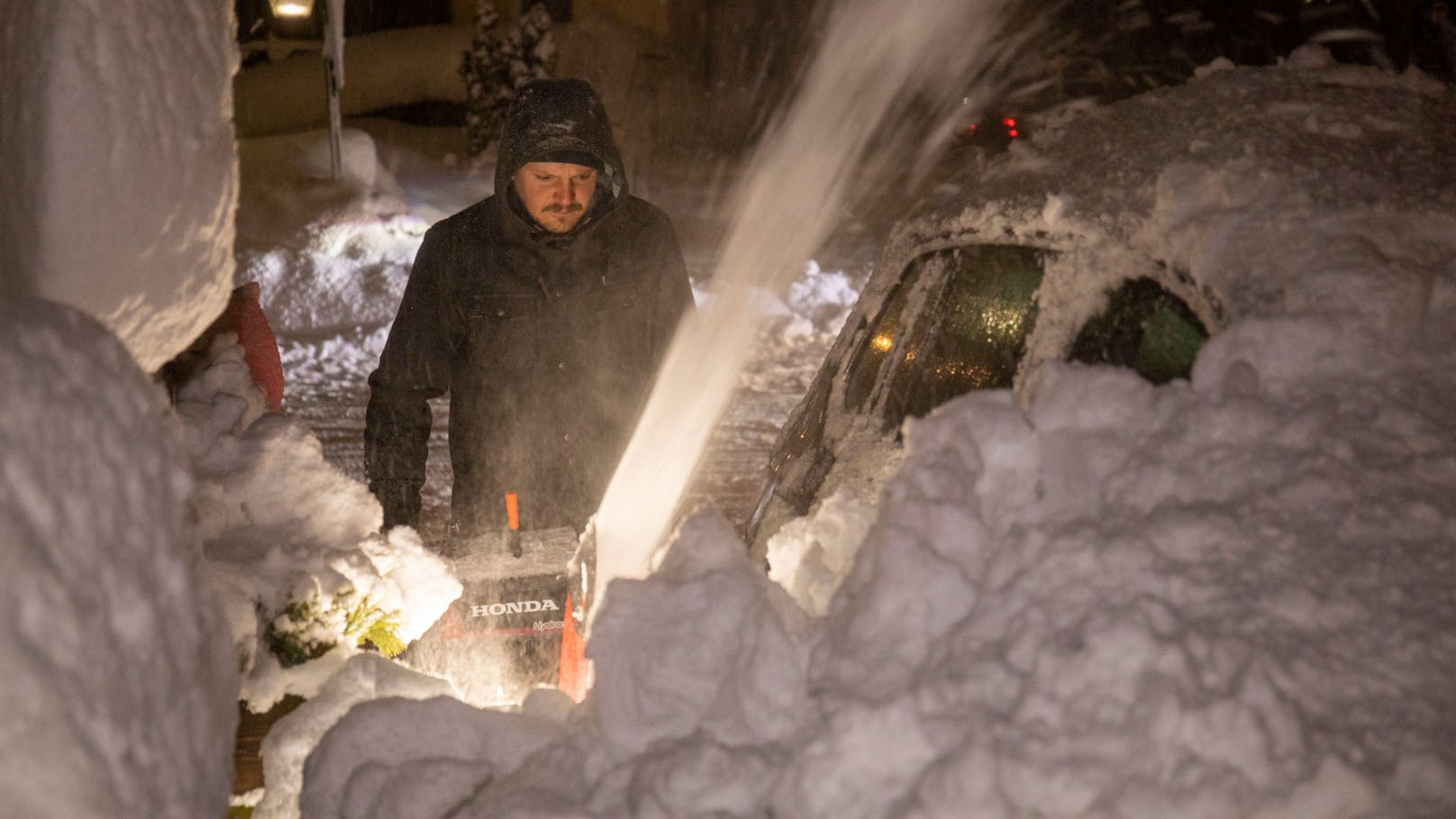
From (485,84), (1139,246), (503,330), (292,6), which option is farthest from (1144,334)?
(485,84)

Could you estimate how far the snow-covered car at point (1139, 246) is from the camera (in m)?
2.18

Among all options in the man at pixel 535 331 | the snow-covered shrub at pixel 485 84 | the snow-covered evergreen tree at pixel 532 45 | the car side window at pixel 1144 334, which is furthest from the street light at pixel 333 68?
the car side window at pixel 1144 334

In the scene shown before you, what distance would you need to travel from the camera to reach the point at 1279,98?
2631 mm

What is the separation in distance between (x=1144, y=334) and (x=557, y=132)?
2.23 metres

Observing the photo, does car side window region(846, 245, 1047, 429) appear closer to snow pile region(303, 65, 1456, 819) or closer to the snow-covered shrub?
snow pile region(303, 65, 1456, 819)

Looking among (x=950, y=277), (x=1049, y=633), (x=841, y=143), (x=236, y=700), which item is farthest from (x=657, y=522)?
(x=841, y=143)

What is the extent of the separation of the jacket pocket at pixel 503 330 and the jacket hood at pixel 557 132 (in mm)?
381

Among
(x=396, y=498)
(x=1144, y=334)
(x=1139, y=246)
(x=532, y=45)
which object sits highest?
(x=1139, y=246)

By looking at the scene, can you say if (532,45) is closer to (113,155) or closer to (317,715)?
(113,155)

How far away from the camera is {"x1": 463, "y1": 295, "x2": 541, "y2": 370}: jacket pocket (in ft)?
12.7

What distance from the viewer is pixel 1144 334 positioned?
2.29m

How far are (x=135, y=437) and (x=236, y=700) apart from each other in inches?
22.1

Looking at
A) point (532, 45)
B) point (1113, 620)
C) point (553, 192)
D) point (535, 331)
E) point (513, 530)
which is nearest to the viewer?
point (1113, 620)

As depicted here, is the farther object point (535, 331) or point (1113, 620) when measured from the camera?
point (535, 331)
